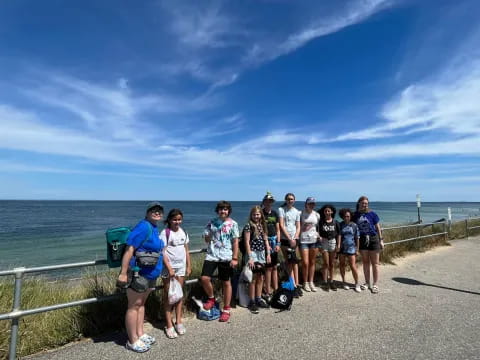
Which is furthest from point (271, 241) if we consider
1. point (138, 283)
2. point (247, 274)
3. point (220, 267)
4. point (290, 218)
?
point (138, 283)

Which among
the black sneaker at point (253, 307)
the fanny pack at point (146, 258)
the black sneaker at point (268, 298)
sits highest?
the fanny pack at point (146, 258)

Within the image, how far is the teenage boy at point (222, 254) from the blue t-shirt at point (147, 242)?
93 centimetres

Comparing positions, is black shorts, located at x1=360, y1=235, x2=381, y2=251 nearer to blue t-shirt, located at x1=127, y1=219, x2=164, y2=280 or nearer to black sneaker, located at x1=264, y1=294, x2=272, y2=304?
black sneaker, located at x1=264, y1=294, x2=272, y2=304

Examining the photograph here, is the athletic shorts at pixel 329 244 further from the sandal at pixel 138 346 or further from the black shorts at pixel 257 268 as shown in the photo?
the sandal at pixel 138 346

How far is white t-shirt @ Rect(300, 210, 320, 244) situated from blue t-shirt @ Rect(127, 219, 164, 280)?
291cm

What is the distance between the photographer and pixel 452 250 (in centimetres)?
985

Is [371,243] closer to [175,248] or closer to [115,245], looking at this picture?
[175,248]

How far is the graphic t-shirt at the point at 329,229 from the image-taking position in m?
5.70

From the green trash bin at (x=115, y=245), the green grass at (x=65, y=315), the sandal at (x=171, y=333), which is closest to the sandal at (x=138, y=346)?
the sandal at (x=171, y=333)

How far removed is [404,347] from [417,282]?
335 cm

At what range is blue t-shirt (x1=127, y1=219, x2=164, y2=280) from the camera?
327cm

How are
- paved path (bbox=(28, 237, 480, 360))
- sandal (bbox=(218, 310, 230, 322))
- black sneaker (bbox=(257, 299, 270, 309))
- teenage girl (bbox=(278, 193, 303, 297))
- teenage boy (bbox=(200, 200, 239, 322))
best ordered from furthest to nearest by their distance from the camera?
teenage girl (bbox=(278, 193, 303, 297)) → black sneaker (bbox=(257, 299, 270, 309)) → teenage boy (bbox=(200, 200, 239, 322)) → sandal (bbox=(218, 310, 230, 322)) → paved path (bbox=(28, 237, 480, 360))

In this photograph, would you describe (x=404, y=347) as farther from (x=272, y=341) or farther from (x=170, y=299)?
(x=170, y=299)

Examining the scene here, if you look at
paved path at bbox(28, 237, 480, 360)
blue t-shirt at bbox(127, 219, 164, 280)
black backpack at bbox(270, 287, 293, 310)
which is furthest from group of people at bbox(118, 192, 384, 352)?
paved path at bbox(28, 237, 480, 360)
